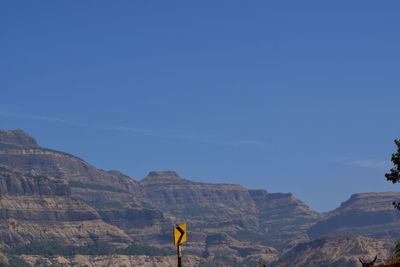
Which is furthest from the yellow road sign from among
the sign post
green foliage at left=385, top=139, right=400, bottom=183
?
green foliage at left=385, top=139, right=400, bottom=183

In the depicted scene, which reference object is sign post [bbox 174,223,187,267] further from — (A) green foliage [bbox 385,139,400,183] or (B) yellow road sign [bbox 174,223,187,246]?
(A) green foliage [bbox 385,139,400,183]

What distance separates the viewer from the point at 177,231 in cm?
4103

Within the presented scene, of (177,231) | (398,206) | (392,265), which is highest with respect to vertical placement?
(398,206)

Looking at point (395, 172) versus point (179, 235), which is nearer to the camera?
point (179, 235)

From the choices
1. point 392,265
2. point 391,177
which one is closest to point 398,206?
point 391,177

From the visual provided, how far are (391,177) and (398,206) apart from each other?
24.4 ft

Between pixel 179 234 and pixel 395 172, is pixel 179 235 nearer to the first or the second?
pixel 179 234

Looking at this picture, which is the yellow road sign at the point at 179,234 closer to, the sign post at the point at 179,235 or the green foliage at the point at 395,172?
the sign post at the point at 179,235

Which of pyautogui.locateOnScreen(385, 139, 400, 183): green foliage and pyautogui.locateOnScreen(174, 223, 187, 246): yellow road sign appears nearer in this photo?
pyautogui.locateOnScreen(174, 223, 187, 246): yellow road sign

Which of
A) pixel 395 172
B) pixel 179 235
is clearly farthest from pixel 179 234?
pixel 395 172

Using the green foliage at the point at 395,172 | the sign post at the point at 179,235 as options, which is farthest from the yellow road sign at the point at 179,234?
the green foliage at the point at 395,172

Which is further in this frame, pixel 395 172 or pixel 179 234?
pixel 395 172

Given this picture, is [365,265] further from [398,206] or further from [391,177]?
[398,206]

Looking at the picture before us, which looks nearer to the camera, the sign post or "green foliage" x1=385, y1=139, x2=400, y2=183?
the sign post
